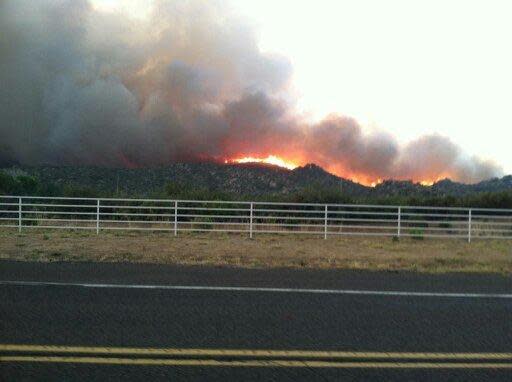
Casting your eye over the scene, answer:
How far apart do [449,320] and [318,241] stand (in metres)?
12.2

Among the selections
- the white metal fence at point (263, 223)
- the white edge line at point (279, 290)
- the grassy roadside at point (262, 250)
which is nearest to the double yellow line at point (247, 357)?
the white edge line at point (279, 290)

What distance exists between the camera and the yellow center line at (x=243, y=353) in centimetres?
581

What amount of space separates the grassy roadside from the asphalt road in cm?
285

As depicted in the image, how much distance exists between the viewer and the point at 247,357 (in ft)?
18.8

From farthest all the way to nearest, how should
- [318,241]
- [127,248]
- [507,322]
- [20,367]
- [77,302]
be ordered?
1. [318,241]
2. [127,248]
3. [77,302]
4. [507,322]
5. [20,367]

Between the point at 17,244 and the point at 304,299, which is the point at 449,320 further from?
the point at 17,244

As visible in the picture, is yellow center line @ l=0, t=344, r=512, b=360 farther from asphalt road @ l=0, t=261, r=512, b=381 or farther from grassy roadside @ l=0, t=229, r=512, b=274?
grassy roadside @ l=0, t=229, r=512, b=274

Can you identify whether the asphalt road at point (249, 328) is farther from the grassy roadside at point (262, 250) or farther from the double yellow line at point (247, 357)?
the grassy roadside at point (262, 250)

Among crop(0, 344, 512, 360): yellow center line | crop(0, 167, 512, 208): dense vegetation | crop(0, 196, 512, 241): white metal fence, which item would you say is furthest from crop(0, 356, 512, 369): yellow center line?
crop(0, 167, 512, 208): dense vegetation

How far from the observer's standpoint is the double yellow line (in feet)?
18.2

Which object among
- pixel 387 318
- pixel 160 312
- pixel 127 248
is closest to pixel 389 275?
pixel 387 318

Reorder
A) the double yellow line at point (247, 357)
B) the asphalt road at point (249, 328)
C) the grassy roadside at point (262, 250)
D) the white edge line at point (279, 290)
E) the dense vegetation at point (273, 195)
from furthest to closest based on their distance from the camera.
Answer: the dense vegetation at point (273, 195) → the grassy roadside at point (262, 250) → the white edge line at point (279, 290) → the double yellow line at point (247, 357) → the asphalt road at point (249, 328)

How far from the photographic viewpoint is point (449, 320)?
294 inches

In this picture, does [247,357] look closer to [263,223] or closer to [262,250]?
[262,250]
